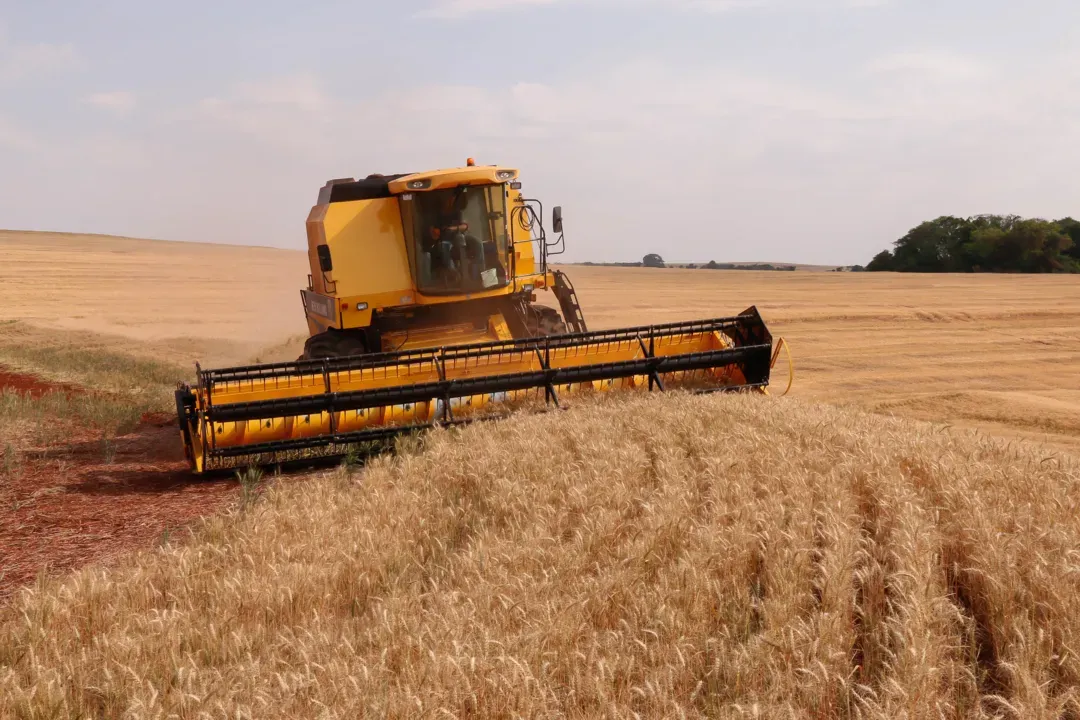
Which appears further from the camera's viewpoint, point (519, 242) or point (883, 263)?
point (883, 263)

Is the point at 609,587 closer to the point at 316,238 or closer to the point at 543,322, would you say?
the point at 543,322

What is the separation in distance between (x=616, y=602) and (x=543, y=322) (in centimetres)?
720

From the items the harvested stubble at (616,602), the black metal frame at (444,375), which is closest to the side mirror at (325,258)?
the black metal frame at (444,375)

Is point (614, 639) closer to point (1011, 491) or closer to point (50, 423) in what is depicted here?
point (1011, 491)

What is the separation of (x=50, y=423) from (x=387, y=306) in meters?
3.95

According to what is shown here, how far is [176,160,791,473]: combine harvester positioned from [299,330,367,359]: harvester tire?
0.02m

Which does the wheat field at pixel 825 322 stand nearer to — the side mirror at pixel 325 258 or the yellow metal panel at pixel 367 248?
the yellow metal panel at pixel 367 248

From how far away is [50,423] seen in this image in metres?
9.12

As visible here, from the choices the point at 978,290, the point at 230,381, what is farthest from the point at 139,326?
the point at 978,290

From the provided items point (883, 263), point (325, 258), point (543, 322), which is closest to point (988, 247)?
point (883, 263)

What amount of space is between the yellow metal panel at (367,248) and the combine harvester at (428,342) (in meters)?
0.02

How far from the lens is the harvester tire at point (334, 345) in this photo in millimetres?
9484

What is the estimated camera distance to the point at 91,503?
6066mm

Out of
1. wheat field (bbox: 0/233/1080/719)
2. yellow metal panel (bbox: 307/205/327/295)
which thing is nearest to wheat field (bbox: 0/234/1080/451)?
wheat field (bbox: 0/233/1080/719)
